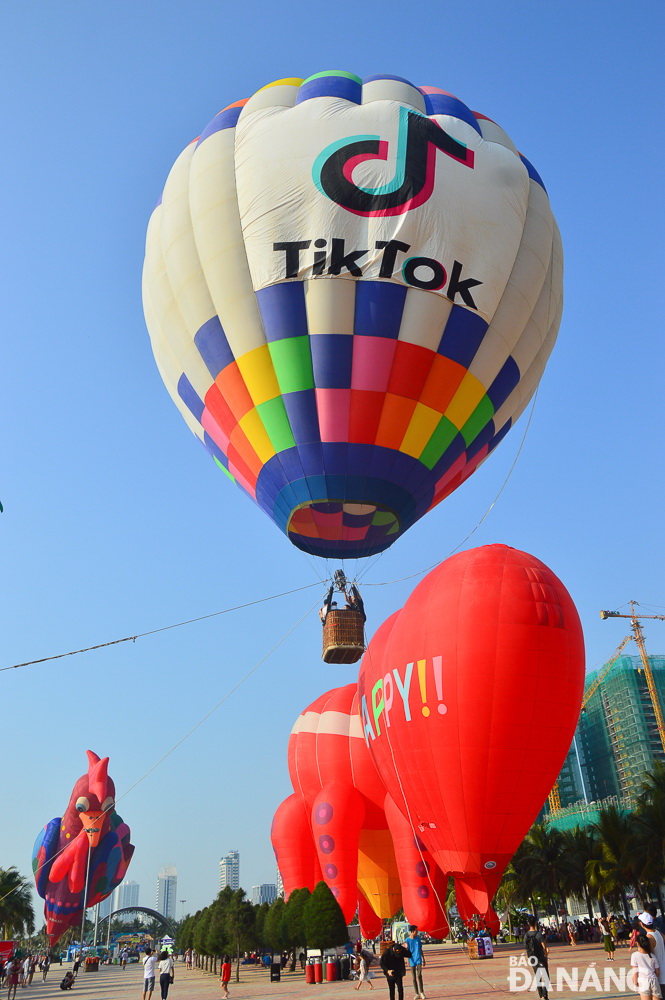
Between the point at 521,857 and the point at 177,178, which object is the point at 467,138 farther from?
the point at 521,857

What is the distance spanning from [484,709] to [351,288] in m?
8.52

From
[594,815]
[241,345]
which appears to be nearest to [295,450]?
[241,345]

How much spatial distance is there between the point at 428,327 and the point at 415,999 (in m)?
9.71

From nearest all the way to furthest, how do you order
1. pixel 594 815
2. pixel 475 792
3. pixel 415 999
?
pixel 415 999, pixel 475 792, pixel 594 815

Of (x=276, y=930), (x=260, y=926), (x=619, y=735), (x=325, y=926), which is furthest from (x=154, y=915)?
(x=325, y=926)

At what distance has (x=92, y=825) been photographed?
142ft

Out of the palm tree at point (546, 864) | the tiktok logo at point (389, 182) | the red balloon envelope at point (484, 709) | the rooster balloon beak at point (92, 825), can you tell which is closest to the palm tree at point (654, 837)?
the palm tree at point (546, 864)

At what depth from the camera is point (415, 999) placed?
1102cm

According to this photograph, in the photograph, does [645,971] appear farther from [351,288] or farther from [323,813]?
[323,813]

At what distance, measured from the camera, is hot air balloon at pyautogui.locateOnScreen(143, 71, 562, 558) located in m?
12.3

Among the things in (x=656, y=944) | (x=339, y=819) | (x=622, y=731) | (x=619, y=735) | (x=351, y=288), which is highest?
(x=622, y=731)

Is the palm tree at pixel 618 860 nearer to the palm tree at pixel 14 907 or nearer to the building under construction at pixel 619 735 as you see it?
the palm tree at pixel 14 907

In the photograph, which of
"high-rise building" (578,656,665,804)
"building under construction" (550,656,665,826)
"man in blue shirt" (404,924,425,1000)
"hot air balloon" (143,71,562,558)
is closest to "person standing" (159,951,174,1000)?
"man in blue shirt" (404,924,425,1000)

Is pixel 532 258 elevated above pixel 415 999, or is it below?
above
